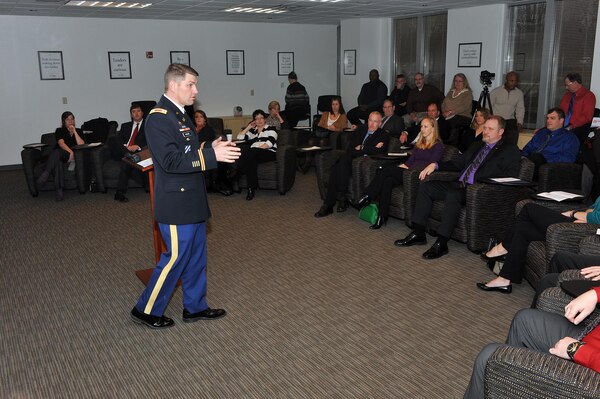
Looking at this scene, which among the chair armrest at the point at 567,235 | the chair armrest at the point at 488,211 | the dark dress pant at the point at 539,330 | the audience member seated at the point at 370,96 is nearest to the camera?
the dark dress pant at the point at 539,330

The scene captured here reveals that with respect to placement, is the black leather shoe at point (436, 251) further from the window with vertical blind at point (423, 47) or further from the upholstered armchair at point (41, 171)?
the window with vertical blind at point (423, 47)

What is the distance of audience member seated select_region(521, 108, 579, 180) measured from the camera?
672 centimetres

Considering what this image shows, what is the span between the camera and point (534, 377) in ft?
6.66

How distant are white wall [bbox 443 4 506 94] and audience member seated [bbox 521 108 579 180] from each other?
3607mm

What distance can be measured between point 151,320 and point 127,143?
5094 millimetres

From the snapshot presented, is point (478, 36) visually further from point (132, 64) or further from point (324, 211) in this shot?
point (132, 64)

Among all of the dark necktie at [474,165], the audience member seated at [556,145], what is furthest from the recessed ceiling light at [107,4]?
the audience member seated at [556,145]

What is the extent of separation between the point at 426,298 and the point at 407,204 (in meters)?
1.85

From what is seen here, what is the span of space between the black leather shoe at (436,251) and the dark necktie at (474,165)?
2.11 ft

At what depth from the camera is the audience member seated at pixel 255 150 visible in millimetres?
8031

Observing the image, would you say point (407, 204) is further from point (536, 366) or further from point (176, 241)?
point (536, 366)

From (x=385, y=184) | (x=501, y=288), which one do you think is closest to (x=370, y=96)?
(x=385, y=184)

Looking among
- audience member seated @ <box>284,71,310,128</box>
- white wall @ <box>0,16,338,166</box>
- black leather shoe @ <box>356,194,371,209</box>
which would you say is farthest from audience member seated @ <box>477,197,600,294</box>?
white wall @ <box>0,16,338,166</box>

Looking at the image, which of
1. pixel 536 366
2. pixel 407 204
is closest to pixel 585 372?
pixel 536 366
